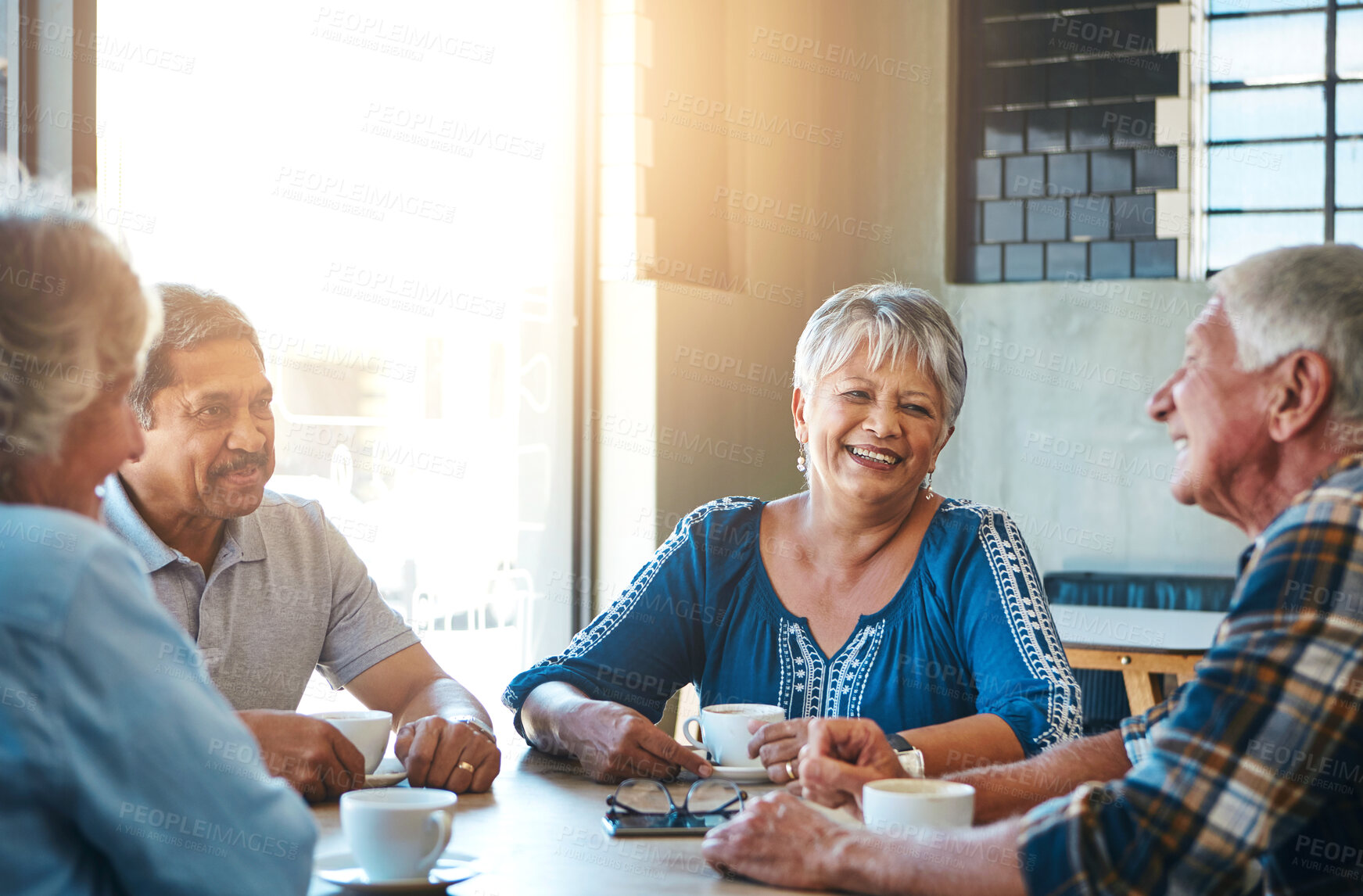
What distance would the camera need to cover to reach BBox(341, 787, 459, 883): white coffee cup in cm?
115

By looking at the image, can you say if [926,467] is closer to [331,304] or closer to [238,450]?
[238,450]

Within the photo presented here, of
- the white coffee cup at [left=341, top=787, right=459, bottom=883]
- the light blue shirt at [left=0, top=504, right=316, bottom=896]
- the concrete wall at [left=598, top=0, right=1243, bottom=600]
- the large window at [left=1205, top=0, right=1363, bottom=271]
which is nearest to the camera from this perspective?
the light blue shirt at [left=0, top=504, right=316, bottom=896]

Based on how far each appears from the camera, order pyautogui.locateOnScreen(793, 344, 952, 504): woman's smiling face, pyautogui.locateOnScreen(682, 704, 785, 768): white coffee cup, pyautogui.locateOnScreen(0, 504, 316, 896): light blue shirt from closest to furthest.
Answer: pyautogui.locateOnScreen(0, 504, 316, 896): light blue shirt, pyautogui.locateOnScreen(682, 704, 785, 768): white coffee cup, pyautogui.locateOnScreen(793, 344, 952, 504): woman's smiling face

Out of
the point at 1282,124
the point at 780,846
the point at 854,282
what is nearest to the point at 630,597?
the point at 780,846

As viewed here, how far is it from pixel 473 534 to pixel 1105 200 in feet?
10.5

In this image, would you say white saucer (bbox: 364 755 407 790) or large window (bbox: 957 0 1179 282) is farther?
large window (bbox: 957 0 1179 282)

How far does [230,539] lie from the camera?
1970 mm

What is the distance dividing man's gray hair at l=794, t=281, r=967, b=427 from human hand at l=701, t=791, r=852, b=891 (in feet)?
3.30

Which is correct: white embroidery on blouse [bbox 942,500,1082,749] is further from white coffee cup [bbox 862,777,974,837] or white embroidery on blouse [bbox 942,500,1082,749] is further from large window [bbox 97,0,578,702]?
large window [bbox 97,0,578,702]

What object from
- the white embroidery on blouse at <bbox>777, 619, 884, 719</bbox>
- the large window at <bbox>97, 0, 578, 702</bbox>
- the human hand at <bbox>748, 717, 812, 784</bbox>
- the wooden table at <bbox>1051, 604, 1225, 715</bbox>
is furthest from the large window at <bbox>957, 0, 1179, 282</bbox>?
the human hand at <bbox>748, 717, 812, 784</bbox>

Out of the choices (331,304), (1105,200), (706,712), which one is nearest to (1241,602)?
(706,712)

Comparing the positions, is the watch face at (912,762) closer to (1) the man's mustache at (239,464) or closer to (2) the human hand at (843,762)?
(2) the human hand at (843,762)

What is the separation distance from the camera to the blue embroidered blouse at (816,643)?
1.93 metres

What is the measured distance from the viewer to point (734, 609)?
7.14 ft
